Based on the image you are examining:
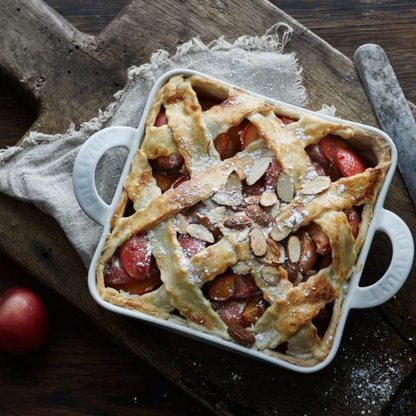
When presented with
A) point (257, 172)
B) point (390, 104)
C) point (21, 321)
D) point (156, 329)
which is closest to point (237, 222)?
point (257, 172)

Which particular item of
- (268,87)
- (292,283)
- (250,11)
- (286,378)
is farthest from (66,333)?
(250,11)

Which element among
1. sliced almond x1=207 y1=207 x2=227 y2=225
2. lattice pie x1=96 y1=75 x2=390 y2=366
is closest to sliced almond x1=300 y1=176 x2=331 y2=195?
lattice pie x1=96 y1=75 x2=390 y2=366

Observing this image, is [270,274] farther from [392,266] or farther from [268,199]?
[392,266]

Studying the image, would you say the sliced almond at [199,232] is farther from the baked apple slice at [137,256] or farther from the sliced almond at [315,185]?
the sliced almond at [315,185]

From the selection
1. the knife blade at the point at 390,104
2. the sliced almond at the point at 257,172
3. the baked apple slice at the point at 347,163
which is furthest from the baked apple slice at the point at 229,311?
the knife blade at the point at 390,104

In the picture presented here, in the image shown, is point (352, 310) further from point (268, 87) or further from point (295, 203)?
point (268, 87)
